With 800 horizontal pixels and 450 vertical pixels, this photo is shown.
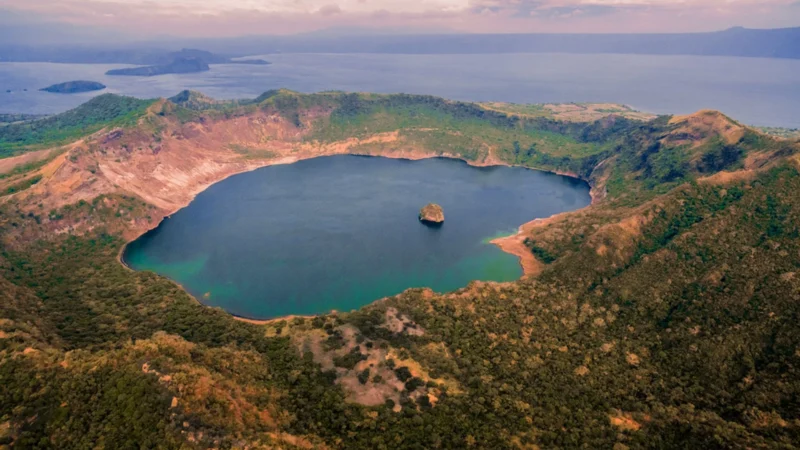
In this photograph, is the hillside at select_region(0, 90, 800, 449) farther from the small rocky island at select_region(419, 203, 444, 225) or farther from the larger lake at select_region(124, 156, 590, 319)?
the small rocky island at select_region(419, 203, 444, 225)

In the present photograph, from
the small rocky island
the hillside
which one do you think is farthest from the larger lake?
the hillside

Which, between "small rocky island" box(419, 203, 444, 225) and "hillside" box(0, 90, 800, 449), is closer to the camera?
"hillside" box(0, 90, 800, 449)

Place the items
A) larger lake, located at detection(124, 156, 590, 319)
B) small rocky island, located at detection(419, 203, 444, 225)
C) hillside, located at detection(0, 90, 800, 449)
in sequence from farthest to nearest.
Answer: small rocky island, located at detection(419, 203, 444, 225) < larger lake, located at detection(124, 156, 590, 319) < hillside, located at detection(0, 90, 800, 449)

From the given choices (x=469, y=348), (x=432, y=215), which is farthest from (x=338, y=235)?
(x=469, y=348)

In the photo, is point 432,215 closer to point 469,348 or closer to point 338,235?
point 338,235

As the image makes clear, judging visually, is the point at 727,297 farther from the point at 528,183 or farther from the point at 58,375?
the point at 528,183

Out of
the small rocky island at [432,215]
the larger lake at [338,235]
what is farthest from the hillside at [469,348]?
the small rocky island at [432,215]

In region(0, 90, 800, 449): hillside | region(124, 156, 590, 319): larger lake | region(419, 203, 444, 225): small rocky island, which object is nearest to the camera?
region(0, 90, 800, 449): hillside
